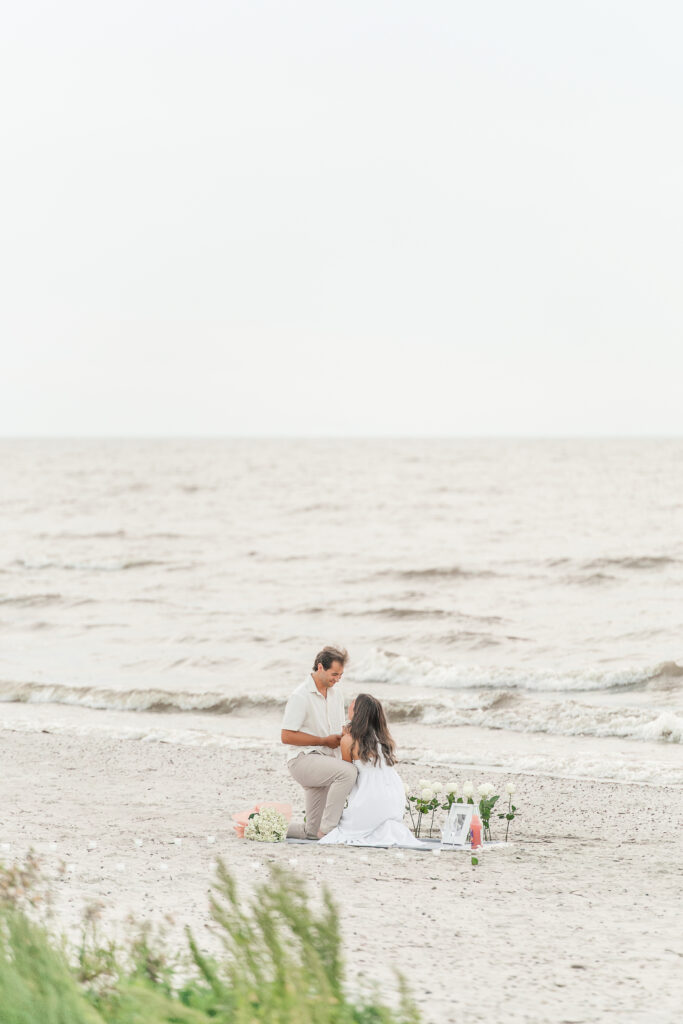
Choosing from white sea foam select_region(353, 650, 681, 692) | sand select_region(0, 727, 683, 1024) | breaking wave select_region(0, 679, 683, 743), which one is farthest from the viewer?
white sea foam select_region(353, 650, 681, 692)

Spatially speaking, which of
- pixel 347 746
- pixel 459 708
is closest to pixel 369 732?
pixel 347 746

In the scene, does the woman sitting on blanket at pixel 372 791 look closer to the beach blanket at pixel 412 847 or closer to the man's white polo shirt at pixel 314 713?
the beach blanket at pixel 412 847

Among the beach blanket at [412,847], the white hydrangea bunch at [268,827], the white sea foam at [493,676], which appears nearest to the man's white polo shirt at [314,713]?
the white hydrangea bunch at [268,827]

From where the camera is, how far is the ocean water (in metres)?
14.6

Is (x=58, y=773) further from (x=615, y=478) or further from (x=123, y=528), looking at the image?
(x=615, y=478)

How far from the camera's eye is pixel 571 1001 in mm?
4707

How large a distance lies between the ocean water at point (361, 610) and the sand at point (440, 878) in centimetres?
228

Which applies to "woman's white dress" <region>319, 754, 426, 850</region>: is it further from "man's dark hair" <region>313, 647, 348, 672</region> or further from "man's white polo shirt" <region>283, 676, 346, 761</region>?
"man's dark hair" <region>313, 647, 348, 672</region>

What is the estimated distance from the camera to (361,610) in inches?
912

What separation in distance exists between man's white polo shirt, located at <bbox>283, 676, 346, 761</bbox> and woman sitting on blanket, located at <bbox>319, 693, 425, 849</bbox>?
0.88 feet

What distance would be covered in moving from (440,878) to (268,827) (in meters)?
1.44

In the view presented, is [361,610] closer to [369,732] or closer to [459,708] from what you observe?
[459,708]

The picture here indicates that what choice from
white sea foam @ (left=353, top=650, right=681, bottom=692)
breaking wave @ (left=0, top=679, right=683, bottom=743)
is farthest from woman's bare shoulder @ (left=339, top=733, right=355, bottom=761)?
white sea foam @ (left=353, top=650, right=681, bottom=692)

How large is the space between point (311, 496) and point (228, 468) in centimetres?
3334
